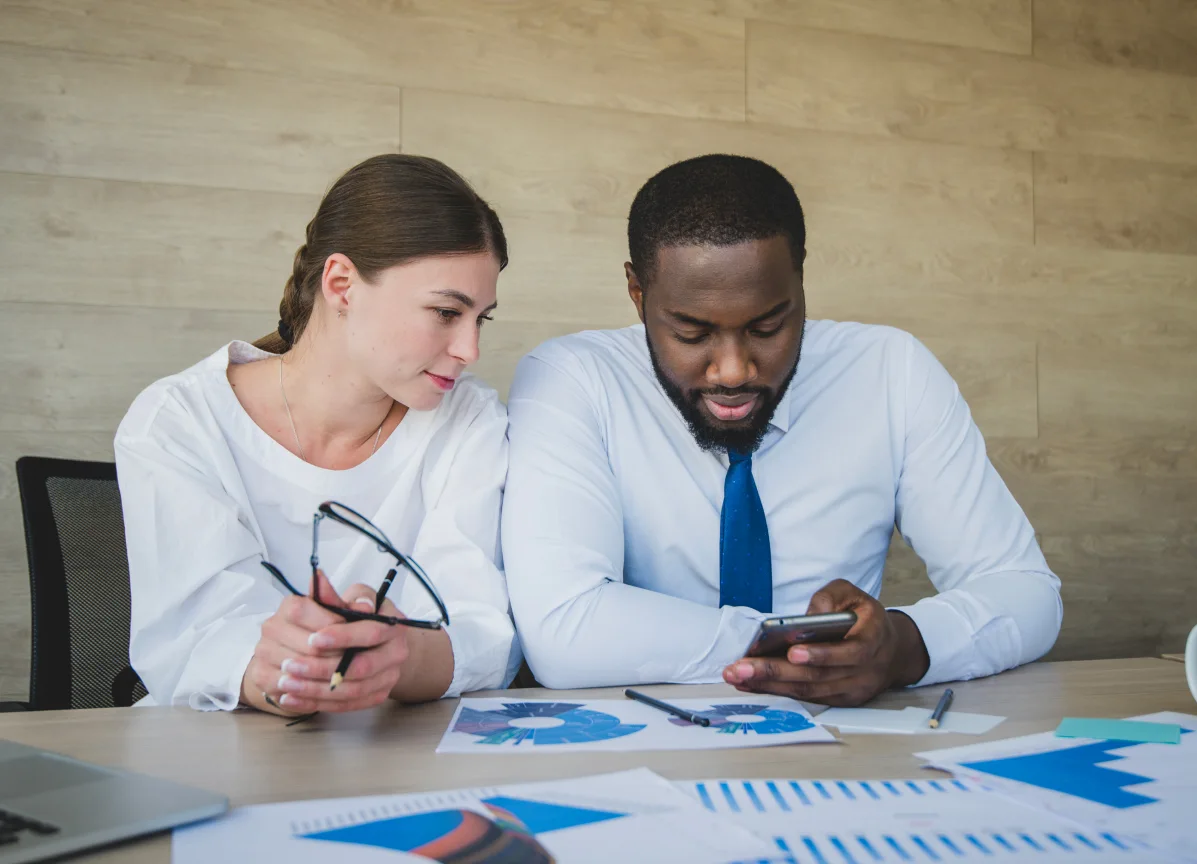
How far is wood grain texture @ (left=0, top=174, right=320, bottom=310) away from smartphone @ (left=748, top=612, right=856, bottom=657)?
1.77 m

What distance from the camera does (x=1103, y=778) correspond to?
0.86 metres

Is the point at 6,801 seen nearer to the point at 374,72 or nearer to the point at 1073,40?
the point at 374,72

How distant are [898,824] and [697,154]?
239 cm

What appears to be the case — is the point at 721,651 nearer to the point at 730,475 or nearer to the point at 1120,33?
the point at 730,475

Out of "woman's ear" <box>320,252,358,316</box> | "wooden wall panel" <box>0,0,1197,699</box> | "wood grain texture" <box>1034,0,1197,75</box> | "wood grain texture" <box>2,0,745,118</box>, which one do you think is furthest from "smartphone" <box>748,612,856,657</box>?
"wood grain texture" <box>1034,0,1197,75</box>

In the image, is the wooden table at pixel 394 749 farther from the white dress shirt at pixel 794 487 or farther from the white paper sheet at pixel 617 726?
the white dress shirt at pixel 794 487

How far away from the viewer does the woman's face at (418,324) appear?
1.55m

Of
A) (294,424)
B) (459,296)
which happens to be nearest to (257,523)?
(294,424)

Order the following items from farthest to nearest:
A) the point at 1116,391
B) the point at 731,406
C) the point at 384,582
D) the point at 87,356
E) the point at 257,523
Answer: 1. the point at 1116,391
2. the point at 87,356
3. the point at 731,406
4. the point at 257,523
5. the point at 384,582

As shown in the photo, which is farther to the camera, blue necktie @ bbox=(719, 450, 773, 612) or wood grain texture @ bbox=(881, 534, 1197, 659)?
wood grain texture @ bbox=(881, 534, 1197, 659)

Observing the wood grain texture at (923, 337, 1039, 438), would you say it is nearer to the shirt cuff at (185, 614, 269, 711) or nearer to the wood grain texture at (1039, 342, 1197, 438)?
the wood grain texture at (1039, 342, 1197, 438)

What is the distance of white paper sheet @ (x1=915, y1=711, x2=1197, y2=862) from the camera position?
2.46 ft

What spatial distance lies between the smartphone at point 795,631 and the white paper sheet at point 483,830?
35 cm

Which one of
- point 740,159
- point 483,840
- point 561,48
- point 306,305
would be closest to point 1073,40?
point 561,48
